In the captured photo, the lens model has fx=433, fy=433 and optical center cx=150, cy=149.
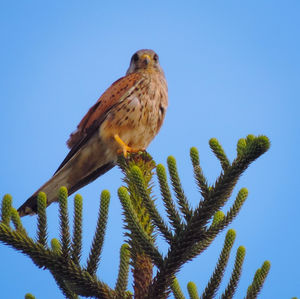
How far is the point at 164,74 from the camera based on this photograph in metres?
5.25

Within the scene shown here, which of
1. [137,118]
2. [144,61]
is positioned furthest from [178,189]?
[144,61]

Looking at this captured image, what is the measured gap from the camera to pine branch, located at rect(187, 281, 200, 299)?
6.50 feet

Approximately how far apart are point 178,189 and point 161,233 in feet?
0.67

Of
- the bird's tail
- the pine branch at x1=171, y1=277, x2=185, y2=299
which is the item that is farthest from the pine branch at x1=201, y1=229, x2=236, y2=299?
the bird's tail

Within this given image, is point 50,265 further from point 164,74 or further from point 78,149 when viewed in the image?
point 164,74

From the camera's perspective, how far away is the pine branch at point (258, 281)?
1869 mm

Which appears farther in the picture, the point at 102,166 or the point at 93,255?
the point at 102,166

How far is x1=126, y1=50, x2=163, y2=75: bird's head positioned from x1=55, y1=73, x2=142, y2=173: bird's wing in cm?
54

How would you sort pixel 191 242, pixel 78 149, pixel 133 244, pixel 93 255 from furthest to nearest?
1. pixel 78 149
2. pixel 133 244
3. pixel 93 255
4. pixel 191 242

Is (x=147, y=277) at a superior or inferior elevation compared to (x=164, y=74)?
inferior

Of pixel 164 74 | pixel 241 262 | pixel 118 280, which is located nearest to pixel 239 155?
pixel 241 262

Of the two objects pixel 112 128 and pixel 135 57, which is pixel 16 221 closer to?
pixel 112 128

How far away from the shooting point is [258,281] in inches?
73.8

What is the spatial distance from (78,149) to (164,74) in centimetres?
156
